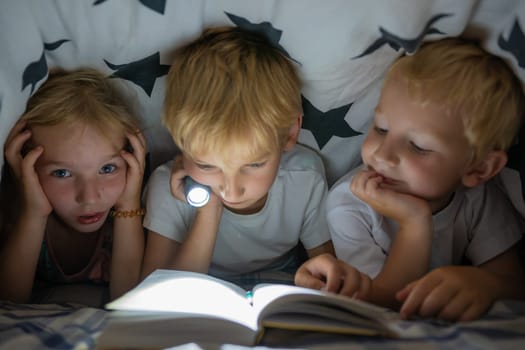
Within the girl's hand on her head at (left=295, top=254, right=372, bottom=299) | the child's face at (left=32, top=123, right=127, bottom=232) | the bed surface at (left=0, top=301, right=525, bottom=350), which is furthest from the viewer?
the child's face at (left=32, top=123, right=127, bottom=232)

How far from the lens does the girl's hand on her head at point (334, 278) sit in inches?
30.4

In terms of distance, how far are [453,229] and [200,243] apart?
0.44m

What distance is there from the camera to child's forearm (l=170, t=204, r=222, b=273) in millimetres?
969

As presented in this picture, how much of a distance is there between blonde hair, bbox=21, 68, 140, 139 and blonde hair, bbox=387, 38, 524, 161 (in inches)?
19.0

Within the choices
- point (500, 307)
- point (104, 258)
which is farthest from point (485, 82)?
point (104, 258)

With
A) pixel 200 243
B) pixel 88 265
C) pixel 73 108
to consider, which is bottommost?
pixel 88 265

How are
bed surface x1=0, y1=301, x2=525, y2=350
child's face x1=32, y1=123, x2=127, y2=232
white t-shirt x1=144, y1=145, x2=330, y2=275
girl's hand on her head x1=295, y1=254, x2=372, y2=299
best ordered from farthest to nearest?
white t-shirt x1=144, y1=145, x2=330, y2=275 < child's face x1=32, y1=123, x2=127, y2=232 < girl's hand on her head x1=295, y1=254, x2=372, y2=299 < bed surface x1=0, y1=301, x2=525, y2=350

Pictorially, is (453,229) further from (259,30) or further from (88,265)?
(88,265)

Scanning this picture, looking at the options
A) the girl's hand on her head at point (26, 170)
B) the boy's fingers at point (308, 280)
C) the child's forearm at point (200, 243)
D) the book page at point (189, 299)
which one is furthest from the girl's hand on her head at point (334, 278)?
the girl's hand on her head at point (26, 170)

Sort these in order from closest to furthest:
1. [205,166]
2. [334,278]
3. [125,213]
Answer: [334,278] → [205,166] → [125,213]

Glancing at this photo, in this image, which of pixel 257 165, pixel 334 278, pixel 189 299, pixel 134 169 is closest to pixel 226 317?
pixel 189 299

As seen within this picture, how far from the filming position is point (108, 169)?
0.96 metres

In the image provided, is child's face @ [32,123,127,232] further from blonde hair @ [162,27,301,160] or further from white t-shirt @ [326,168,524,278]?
white t-shirt @ [326,168,524,278]

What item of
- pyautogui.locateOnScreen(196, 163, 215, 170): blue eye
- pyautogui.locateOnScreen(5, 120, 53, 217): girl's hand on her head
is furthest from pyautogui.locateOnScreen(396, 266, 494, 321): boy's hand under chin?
pyautogui.locateOnScreen(5, 120, 53, 217): girl's hand on her head
